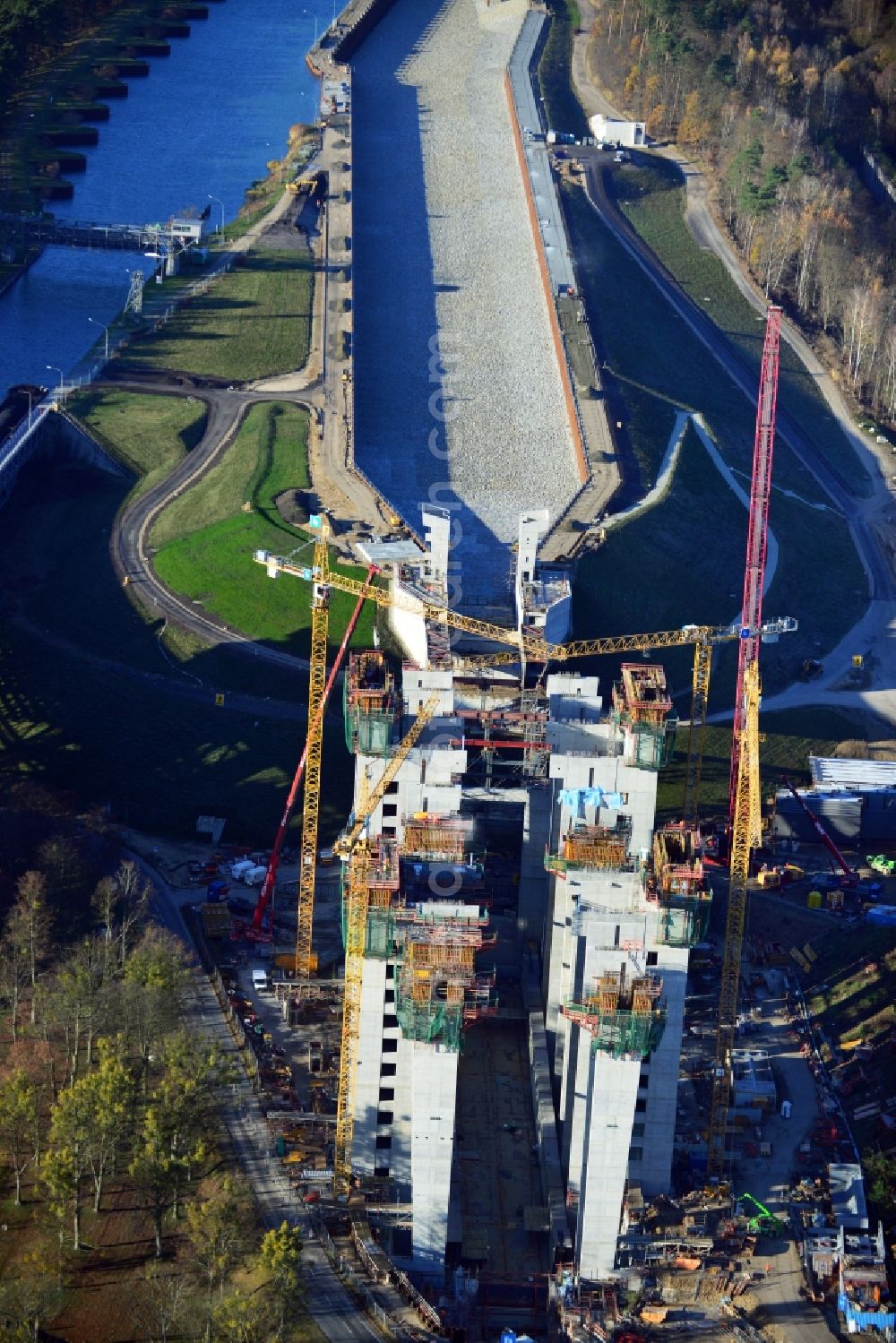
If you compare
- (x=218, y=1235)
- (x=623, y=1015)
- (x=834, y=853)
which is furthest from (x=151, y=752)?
(x=623, y=1015)

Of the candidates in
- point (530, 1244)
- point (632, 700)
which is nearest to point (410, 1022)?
point (530, 1244)

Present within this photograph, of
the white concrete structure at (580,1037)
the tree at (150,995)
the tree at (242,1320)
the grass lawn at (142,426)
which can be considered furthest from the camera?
the grass lawn at (142,426)

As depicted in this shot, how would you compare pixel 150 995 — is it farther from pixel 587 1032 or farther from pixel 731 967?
pixel 731 967

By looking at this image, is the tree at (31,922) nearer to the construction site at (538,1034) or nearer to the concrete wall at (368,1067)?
the construction site at (538,1034)

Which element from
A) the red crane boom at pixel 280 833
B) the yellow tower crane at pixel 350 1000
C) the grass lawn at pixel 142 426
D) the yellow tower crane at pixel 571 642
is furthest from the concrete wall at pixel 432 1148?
the grass lawn at pixel 142 426

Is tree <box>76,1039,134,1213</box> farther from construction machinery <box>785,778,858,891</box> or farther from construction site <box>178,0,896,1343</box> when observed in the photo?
construction machinery <box>785,778,858,891</box>

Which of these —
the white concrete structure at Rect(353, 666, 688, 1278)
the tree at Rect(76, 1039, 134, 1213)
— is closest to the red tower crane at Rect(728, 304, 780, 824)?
the white concrete structure at Rect(353, 666, 688, 1278)

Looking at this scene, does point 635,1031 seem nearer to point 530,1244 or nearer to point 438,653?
point 530,1244
